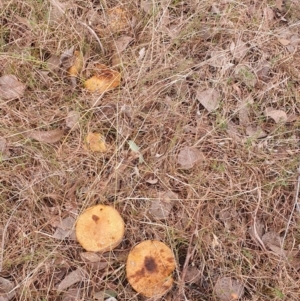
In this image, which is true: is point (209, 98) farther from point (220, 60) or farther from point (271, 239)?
point (271, 239)

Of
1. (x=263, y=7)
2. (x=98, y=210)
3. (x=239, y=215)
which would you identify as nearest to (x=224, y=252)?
(x=239, y=215)

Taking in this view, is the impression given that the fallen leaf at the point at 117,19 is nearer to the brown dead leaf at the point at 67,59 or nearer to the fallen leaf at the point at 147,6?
the fallen leaf at the point at 147,6

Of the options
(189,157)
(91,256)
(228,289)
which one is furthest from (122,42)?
(228,289)

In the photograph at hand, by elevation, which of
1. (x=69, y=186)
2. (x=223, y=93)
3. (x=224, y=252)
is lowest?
(x=224, y=252)

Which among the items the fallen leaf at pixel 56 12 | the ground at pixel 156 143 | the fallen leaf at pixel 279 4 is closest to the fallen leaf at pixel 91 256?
the ground at pixel 156 143

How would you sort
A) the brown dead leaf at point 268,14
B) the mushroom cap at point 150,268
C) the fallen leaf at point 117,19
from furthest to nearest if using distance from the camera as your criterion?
1. the brown dead leaf at point 268,14
2. the fallen leaf at point 117,19
3. the mushroom cap at point 150,268

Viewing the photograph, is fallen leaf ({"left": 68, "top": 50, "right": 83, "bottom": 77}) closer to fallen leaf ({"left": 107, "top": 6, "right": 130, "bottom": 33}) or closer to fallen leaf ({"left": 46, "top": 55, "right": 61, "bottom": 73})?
fallen leaf ({"left": 46, "top": 55, "right": 61, "bottom": 73})

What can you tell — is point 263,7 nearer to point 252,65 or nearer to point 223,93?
point 252,65

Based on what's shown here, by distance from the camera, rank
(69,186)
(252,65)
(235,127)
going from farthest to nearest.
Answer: (252,65) < (235,127) < (69,186)
